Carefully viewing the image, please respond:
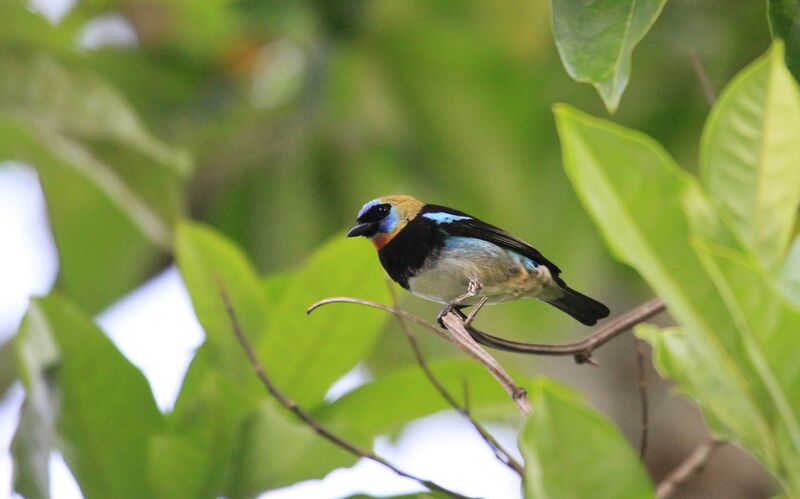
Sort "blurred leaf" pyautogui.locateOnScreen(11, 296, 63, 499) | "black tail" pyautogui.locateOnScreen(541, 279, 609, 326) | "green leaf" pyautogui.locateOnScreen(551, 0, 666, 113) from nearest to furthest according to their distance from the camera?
"green leaf" pyautogui.locateOnScreen(551, 0, 666, 113) → "black tail" pyautogui.locateOnScreen(541, 279, 609, 326) → "blurred leaf" pyautogui.locateOnScreen(11, 296, 63, 499)

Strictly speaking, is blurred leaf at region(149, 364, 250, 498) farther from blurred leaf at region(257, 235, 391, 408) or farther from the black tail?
the black tail

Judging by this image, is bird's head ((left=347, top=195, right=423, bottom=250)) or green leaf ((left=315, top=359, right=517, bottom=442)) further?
green leaf ((left=315, top=359, right=517, bottom=442))

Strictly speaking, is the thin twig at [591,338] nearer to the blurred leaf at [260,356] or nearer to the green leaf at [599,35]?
the green leaf at [599,35]

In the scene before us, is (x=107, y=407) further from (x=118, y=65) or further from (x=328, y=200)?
(x=118, y=65)

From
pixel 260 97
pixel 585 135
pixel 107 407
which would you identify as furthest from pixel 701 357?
pixel 260 97

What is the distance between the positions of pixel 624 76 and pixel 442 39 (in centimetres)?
274

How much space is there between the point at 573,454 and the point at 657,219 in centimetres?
30

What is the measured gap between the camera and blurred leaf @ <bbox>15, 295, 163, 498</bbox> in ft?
7.54

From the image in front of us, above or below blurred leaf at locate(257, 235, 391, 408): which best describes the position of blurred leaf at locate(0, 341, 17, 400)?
above

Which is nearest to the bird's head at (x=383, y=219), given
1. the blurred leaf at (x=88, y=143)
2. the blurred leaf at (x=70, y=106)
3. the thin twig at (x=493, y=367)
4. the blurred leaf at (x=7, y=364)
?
the thin twig at (x=493, y=367)

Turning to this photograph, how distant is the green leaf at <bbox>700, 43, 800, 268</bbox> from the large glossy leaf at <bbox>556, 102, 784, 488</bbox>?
0.12 meters

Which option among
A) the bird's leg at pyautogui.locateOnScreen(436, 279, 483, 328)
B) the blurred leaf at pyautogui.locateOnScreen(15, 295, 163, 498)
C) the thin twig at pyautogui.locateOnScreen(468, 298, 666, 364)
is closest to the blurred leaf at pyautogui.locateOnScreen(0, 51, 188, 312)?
the blurred leaf at pyautogui.locateOnScreen(15, 295, 163, 498)

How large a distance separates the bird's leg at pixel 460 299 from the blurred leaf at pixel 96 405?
1009 millimetres

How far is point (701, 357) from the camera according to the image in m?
1.34
